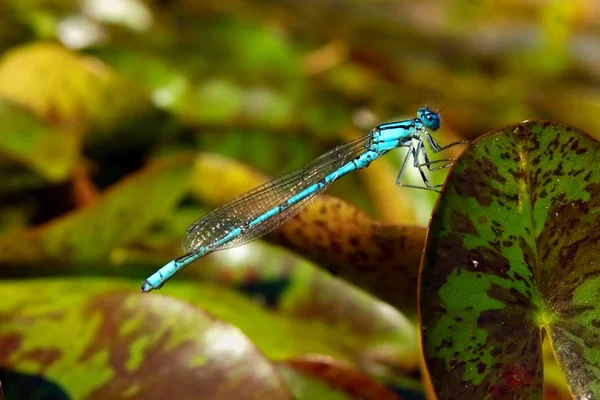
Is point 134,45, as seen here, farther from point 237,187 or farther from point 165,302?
point 165,302

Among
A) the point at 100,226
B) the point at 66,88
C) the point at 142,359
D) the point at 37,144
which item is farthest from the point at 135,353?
the point at 66,88

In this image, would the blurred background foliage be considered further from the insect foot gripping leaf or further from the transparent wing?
the insect foot gripping leaf

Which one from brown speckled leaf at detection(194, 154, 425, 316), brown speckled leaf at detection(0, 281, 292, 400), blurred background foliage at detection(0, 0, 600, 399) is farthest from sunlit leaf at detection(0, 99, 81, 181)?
brown speckled leaf at detection(194, 154, 425, 316)

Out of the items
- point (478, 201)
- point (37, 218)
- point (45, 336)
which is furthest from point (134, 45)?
point (478, 201)

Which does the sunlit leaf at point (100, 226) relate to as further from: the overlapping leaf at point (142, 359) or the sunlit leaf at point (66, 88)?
the sunlit leaf at point (66, 88)

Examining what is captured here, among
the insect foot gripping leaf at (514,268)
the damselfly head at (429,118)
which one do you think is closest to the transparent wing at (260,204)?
the damselfly head at (429,118)

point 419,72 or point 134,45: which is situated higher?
point 419,72

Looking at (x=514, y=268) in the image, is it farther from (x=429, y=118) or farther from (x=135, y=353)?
(x=429, y=118)
